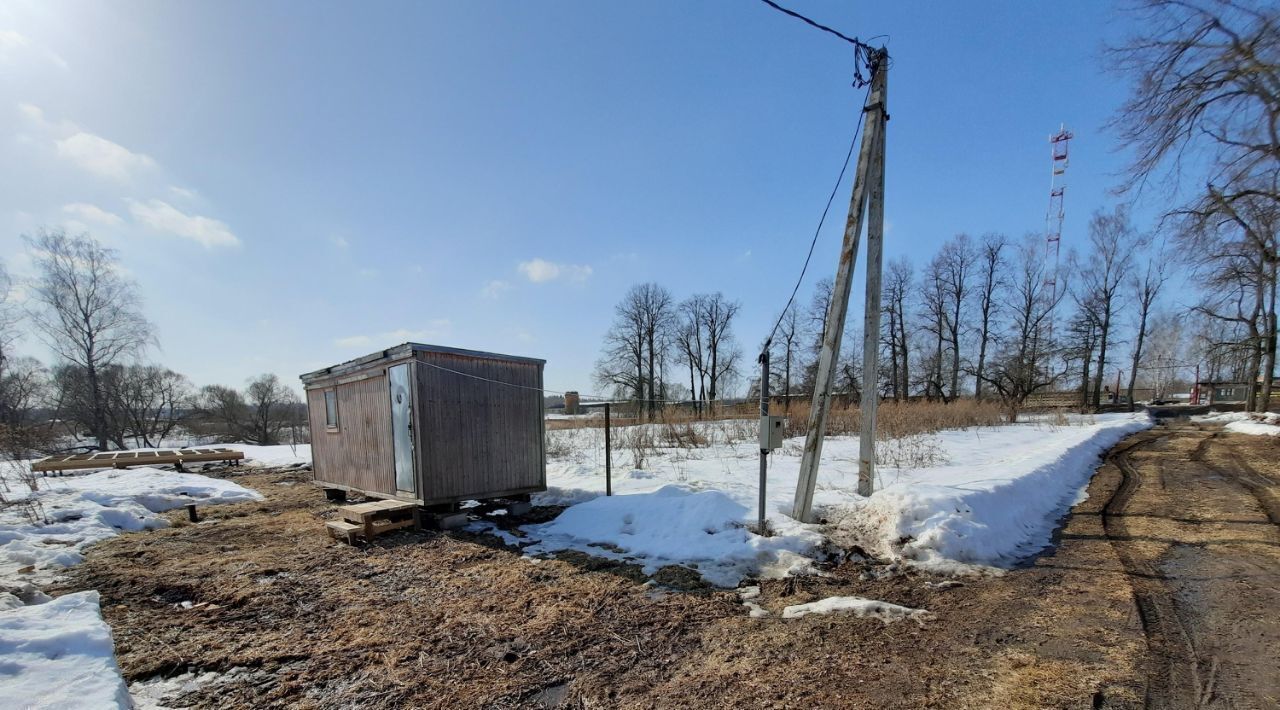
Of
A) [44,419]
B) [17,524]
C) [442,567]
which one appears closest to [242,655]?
[442,567]

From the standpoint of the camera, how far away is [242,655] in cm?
336

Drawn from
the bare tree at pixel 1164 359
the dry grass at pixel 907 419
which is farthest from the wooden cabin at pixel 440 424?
the bare tree at pixel 1164 359

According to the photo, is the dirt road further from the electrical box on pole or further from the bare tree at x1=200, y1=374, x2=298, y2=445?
the bare tree at x1=200, y1=374, x2=298, y2=445

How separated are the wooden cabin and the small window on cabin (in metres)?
0.29

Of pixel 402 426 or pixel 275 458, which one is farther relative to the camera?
pixel 275 458

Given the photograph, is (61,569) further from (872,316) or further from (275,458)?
(275,458)

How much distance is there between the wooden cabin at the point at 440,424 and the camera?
22.5ft

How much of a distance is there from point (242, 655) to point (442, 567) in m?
1.98

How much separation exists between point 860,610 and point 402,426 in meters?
6.22

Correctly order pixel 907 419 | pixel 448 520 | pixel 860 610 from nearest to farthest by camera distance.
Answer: pixel 860 610 < pixel 448 520 < pixel 907 419

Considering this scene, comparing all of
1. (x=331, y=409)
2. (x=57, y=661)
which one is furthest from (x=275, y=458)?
(x=57, y=661)

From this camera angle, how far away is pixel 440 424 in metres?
6.96

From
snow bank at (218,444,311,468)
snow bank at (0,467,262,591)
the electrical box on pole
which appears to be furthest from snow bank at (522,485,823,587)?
snow bank at (218,444,311,468)

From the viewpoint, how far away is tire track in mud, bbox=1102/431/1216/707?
250 cm
